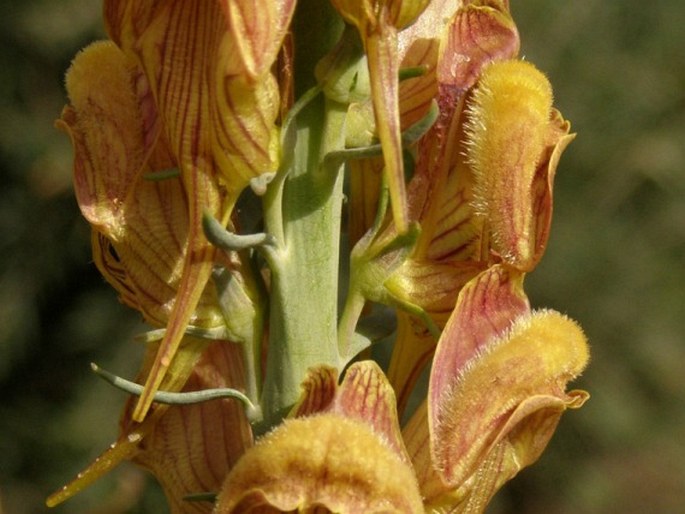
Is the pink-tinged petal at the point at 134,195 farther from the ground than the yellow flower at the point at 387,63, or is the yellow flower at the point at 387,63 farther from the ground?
the yellow flower at the point at 387,63

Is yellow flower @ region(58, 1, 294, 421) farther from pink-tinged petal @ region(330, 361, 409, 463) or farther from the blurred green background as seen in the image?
the blurred green background

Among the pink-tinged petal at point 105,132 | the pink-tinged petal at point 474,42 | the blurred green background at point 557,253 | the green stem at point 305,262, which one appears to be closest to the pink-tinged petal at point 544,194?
the pink-tinged petal at point 474,42

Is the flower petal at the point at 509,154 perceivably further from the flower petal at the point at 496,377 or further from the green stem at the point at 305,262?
the green stem at the point at 305,262

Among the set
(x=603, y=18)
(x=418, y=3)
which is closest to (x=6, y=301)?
(x=603, y=18)

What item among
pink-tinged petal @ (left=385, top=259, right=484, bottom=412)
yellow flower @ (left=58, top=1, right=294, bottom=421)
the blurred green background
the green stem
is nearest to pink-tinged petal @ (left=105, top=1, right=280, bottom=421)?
yellow flower @ (left=58, top=1, right=294, bottom=421)

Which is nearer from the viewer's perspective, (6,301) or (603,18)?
(6,301)

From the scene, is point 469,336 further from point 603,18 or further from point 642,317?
point 642,317

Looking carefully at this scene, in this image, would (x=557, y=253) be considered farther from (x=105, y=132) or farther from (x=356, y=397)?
(x=356, y=397)
